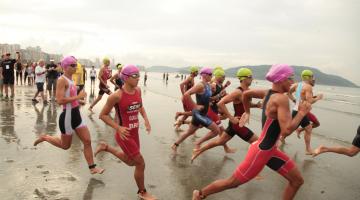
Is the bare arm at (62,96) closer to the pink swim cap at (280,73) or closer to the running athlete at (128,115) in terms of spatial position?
the running athlete at (128,115)

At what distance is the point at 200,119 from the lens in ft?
22.1

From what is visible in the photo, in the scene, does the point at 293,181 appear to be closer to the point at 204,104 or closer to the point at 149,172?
the point at 149,172

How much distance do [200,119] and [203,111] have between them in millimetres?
201

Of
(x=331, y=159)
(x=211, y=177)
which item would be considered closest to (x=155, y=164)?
(x=211, y=177)

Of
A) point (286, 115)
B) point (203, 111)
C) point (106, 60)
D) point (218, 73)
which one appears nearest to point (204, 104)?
point (203, 111)

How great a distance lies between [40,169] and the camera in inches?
209

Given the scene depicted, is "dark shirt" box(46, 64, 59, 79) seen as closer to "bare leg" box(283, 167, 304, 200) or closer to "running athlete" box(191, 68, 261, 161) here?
"running athlete" box(191, 68, 261, 161)

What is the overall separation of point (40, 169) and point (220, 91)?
13.6ft

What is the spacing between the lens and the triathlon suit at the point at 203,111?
667 cm

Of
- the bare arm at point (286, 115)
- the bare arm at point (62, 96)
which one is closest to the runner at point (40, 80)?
the bare arm at point (62, 96)

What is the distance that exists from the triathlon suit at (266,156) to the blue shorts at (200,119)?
2.89m

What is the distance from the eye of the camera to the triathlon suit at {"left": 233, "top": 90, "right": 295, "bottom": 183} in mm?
3582

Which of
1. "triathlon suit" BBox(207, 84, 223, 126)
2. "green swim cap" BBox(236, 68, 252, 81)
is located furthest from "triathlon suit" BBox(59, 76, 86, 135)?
"triathlon suit" BBox(207, 84, 223, 126)

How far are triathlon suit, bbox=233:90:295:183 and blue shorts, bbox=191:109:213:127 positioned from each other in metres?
2.89
